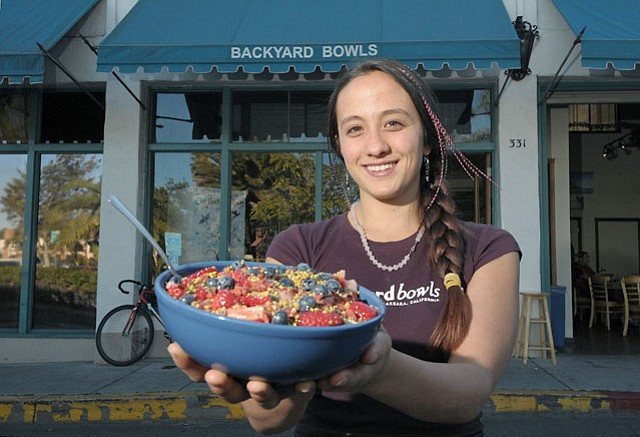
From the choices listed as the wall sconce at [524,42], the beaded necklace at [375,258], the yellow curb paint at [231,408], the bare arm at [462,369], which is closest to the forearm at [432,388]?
the bare arm at [462,369]

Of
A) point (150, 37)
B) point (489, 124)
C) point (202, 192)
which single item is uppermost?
point (150, 37)

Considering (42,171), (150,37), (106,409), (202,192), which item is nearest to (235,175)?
(202,192)

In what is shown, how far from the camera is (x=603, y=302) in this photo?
1047cm

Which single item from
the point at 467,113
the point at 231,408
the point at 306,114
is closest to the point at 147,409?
the point at 231,408

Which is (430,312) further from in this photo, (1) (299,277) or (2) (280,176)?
(2) (280,176)

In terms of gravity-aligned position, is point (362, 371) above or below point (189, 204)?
below

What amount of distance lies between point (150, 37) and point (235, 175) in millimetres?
2254

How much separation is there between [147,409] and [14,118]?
5.02m

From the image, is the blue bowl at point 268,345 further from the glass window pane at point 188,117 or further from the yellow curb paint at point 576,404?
the glass window pane at point 188,117

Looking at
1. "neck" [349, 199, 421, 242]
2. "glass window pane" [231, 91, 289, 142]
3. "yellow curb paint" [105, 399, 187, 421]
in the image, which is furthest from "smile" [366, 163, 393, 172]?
"glass window pane" [231, 91, 289, 142]

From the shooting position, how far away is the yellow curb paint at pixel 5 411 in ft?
17.7

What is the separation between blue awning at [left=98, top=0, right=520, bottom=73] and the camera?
5.69m

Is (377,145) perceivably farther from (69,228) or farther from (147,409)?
(69,228)

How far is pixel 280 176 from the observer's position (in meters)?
7.71
